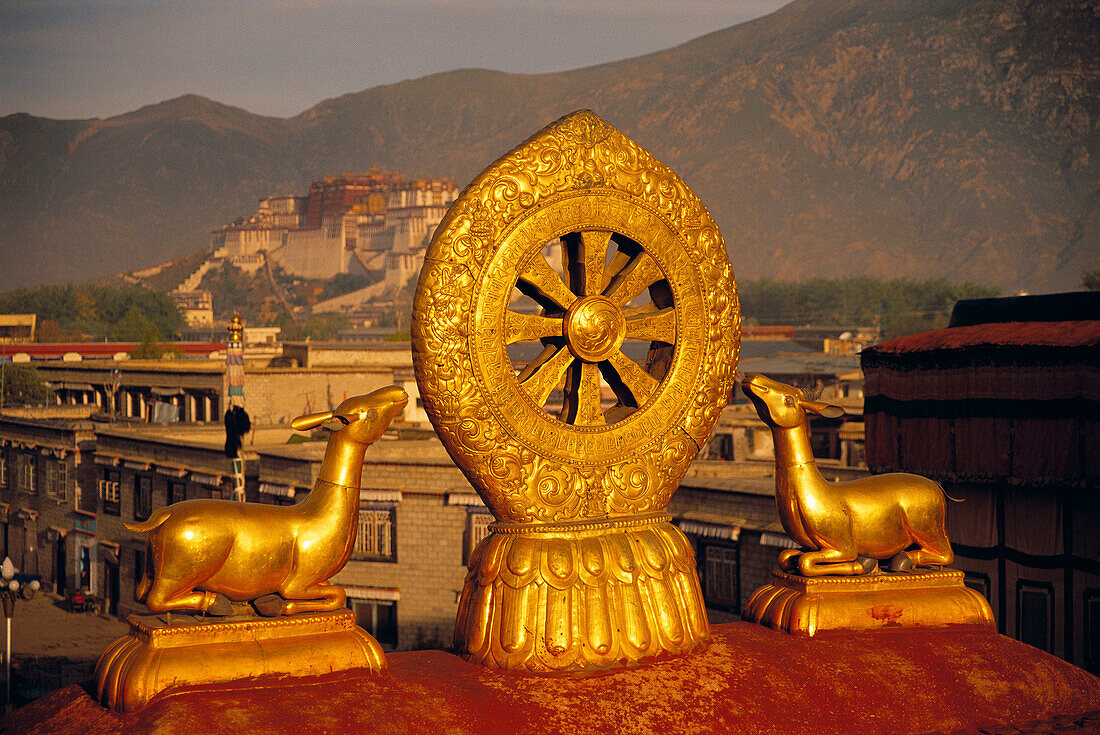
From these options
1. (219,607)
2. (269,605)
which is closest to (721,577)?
(269,605)

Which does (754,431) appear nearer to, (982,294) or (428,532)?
(428,532)

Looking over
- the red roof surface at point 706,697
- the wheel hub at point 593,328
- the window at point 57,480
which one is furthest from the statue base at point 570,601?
the window at point 57,480

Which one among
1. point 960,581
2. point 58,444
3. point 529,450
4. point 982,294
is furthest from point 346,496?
point 982,294

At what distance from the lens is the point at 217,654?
6289 millimetres

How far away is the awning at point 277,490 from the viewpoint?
88.2 feet

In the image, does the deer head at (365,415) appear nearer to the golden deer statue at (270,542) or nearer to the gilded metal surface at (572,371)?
the golden deer statue at (270,542)

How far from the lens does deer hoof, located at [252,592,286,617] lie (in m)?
6.59

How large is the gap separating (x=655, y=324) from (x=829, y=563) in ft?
6.45

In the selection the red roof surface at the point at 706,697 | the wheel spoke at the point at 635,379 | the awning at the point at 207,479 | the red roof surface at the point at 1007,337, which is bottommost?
the awning at the point at 207,479

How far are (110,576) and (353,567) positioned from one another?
11.5 metres

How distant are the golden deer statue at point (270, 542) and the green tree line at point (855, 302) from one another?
129327 mm

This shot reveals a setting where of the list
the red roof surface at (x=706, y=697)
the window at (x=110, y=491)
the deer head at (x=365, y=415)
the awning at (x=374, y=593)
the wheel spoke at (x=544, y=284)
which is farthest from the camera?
the window at (x=110, y=491)

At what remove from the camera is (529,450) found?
7.24 metres

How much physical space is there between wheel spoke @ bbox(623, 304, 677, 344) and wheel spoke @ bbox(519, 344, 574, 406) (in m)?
0.51
